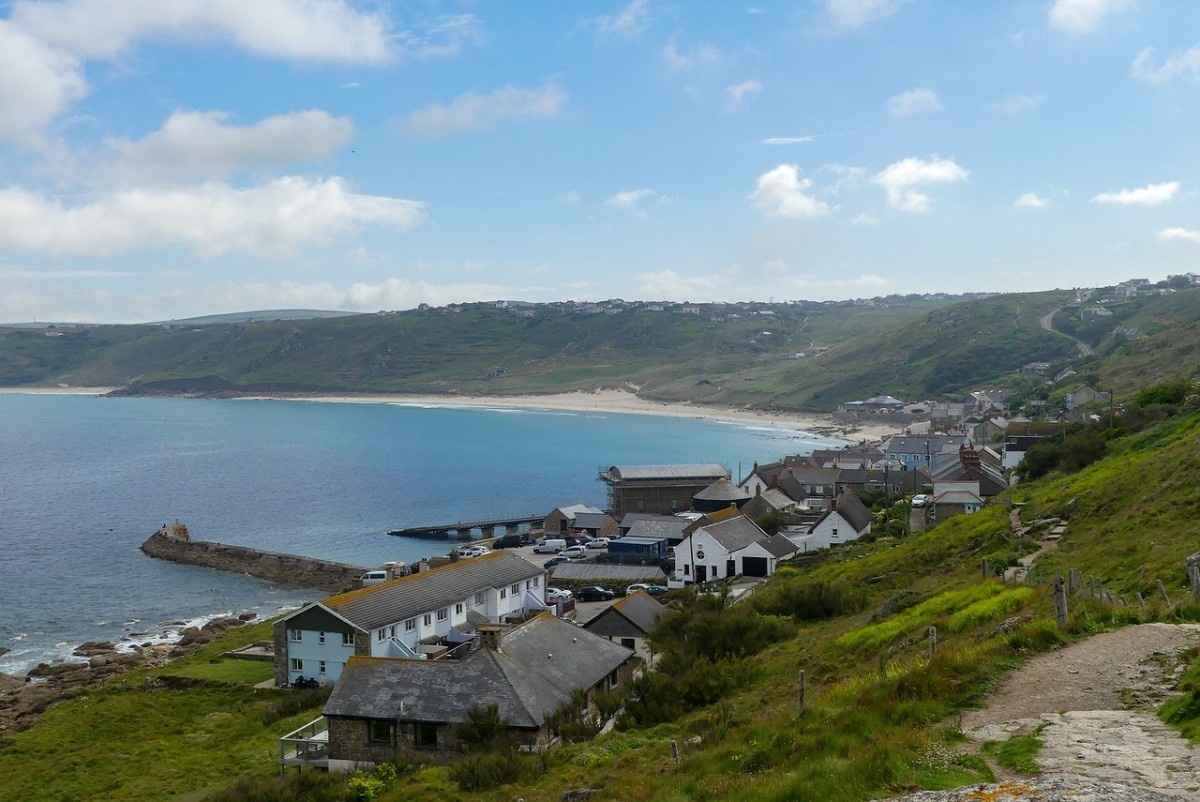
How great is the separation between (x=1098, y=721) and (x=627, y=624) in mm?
21661

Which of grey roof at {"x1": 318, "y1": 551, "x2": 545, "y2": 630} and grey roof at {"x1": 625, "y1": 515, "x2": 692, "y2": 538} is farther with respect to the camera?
grey roof at {"x1": 625, "y1": 515, "x2": 692, "y2": 538}

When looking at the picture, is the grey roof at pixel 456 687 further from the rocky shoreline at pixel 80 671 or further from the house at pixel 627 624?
the rocky shoreline at pixel 80 671

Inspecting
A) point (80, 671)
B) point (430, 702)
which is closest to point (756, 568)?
point (430, 702)

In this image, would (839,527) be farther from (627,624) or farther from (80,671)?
(80,671)

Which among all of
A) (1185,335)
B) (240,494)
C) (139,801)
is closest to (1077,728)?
(139,801)

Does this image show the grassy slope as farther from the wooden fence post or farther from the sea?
the sea

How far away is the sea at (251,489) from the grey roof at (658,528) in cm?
1654

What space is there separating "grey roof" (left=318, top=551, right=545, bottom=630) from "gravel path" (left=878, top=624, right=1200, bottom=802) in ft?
79.0

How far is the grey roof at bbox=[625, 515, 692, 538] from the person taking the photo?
57781mm

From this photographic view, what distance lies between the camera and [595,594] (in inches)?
1837

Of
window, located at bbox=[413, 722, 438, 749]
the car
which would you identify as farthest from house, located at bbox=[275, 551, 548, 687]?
the car

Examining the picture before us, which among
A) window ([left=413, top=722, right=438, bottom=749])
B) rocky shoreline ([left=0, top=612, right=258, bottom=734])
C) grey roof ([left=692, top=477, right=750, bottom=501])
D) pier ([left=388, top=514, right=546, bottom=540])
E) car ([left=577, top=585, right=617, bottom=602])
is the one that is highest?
window ([left=413, top=722, right=438, bottom=749])

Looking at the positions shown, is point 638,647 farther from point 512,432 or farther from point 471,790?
point 512,432

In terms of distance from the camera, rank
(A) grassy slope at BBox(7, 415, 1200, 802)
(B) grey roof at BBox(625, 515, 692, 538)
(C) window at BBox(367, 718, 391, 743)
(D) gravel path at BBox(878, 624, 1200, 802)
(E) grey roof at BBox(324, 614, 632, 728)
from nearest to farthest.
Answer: (D) gravel path at BBox(878, 624, 1200, 802)
(A) grassy slope at BBox(7, 415, 1200, 802)
(E) grey roof at BBox(324, 614, 632, 728)
(C) window at BBox(367, 718, 391, 743)
(B) grey roof at BBox(625, 515, 692, 538)
